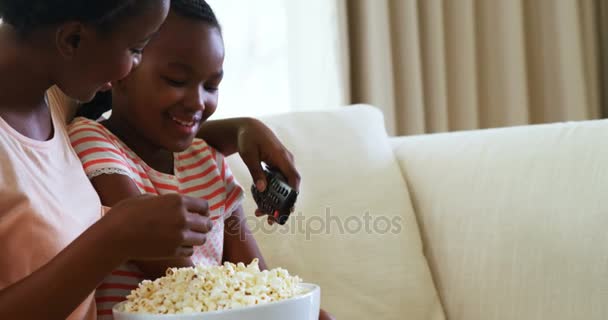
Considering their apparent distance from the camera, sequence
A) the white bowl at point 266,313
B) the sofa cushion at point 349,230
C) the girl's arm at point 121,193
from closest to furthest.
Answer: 1. the white bowl at point 266,313
2. the girl's arm at point 121,193
3. the sofa cushion at point 349,230

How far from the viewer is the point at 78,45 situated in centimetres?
83

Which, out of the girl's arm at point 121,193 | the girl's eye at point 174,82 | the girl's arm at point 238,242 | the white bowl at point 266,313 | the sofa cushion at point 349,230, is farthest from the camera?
the sofa cushion at point 349,230

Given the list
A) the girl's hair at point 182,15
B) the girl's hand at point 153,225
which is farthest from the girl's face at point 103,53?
the girl's hair at point 182,15

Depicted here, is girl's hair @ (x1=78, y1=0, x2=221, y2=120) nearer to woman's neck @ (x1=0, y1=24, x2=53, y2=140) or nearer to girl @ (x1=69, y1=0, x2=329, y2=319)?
girl @ (x1=69, y1=0, x2=329, y2=319)

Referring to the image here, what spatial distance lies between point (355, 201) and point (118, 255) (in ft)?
2.53

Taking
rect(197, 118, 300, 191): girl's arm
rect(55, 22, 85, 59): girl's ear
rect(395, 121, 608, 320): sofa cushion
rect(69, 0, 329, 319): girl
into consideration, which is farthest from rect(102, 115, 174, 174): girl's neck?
rect(395, 121, 608, 320): sofa cushion

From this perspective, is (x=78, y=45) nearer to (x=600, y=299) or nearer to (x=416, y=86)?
(x=600, y=299)

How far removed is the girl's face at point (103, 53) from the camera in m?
0.83

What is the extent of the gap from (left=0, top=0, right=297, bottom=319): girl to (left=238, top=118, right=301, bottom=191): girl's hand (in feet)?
0.99

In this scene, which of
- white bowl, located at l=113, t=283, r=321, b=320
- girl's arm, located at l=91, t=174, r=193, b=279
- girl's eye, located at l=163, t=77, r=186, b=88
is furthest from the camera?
girl's eye, located at l=163, t=77, r=186, b=88

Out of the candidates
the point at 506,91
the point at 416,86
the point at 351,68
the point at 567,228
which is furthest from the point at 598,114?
the point at 567,228

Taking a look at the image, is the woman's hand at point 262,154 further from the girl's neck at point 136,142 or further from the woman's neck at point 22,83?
the woman's neck at point 22,83

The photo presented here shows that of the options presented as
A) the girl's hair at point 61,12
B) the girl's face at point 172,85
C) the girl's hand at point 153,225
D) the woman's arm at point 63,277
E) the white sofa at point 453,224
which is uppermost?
the girl's hair at point 61,12

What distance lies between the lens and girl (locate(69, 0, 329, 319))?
1046 millimetres
